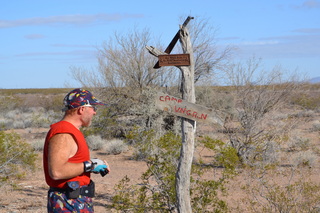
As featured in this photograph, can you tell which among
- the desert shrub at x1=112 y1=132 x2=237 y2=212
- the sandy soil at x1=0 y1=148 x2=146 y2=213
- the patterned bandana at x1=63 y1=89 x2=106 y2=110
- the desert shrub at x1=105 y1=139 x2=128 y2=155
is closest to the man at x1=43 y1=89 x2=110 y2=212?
the patterned bandana at x1=63 y1=89 x2=106 y2=110

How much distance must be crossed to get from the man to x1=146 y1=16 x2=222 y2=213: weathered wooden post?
136 cm

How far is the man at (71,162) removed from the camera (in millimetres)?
3047

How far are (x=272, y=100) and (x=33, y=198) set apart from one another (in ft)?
22.9

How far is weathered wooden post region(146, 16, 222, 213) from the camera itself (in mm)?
4539

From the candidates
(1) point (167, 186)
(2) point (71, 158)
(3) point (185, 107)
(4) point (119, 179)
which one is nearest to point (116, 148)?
(4) point (119, 179)

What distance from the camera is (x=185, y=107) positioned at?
4.54 m

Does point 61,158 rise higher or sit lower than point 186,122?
lower

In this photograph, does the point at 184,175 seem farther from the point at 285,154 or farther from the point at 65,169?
the point at 285,154

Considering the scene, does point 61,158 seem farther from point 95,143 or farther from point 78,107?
point 95,143

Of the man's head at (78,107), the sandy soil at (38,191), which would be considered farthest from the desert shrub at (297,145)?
the man's head at (78,107)

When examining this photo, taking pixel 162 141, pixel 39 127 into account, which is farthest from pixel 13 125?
pixel 162 141

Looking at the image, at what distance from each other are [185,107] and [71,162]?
5.64 feet

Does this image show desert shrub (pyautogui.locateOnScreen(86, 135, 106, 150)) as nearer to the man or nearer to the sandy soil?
the sandy soil

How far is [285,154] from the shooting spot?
12625mm
